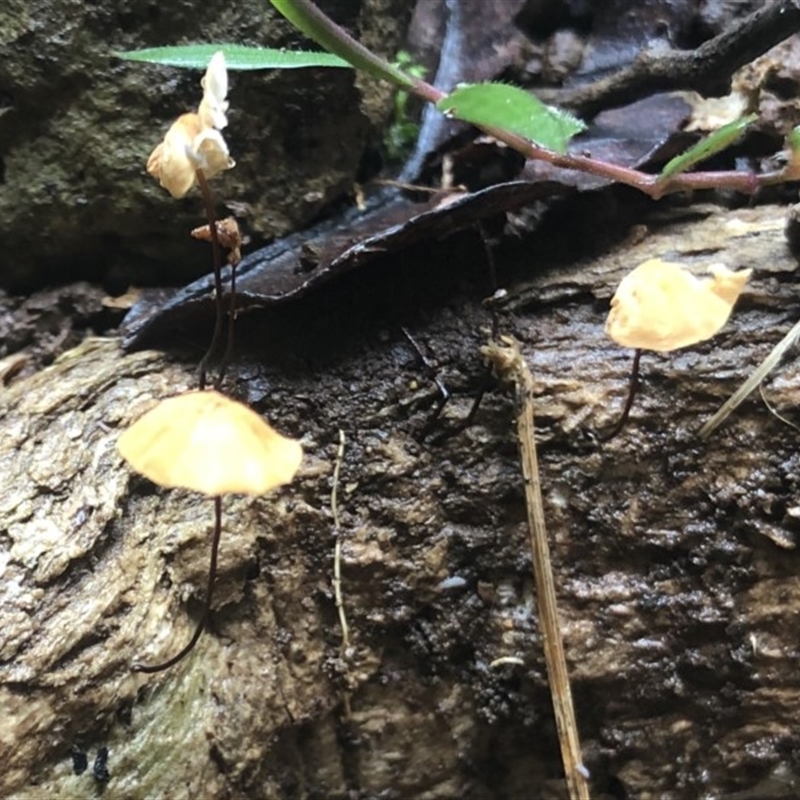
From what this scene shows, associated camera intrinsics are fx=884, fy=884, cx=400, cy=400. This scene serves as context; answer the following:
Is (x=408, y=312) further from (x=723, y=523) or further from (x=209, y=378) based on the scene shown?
(x=723, y=523)

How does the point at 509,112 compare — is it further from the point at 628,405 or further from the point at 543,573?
the point at 543,573

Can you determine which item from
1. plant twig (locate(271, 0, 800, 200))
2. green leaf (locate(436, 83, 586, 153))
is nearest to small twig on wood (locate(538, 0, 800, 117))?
plant twig (locate(271, 0, 800, 200))

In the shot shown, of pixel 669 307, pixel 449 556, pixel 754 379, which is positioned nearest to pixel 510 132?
pixel 669 307

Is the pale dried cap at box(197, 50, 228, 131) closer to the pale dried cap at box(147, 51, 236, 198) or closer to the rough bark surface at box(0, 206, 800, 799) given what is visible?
the pale dried cap at box(147, 51, 236, 198)

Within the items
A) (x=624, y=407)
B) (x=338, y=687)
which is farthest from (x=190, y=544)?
(x=624, y=407)

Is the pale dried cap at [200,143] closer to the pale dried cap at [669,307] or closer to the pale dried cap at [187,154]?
the pale dried cap at [187,154]

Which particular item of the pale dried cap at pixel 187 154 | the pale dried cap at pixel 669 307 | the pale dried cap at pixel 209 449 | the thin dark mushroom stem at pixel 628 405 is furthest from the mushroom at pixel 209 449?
the thin dark mushroom stem at pixel 628 405

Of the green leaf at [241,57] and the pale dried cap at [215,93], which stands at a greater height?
the green leaf at [241,57]
